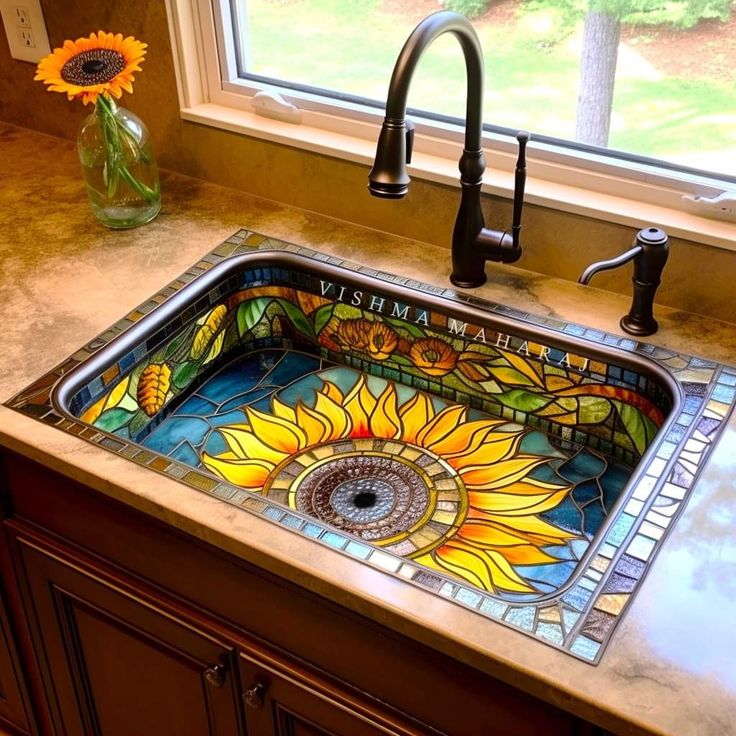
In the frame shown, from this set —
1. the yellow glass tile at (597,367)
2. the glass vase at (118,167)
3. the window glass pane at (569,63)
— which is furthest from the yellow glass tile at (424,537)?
the glass vase at (118,167)

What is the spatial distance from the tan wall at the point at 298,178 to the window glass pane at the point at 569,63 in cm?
13

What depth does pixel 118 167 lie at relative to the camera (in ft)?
4.94

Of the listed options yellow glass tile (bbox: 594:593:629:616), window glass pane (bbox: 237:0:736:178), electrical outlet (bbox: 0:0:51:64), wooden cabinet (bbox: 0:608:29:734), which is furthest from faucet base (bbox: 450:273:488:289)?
electrical outlet (bbox: 0:0:51:64)

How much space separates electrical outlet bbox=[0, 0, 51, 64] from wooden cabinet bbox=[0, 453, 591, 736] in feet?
3.05

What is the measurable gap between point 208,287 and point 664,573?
0.80 m

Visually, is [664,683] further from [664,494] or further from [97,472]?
[97,472]

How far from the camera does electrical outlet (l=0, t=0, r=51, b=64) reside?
175cm

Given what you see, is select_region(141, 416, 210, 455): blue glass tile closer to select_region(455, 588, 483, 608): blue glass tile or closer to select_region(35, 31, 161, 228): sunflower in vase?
select_region(35, 31, 161, 228): sunflower in vase

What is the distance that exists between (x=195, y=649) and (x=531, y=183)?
83 cm

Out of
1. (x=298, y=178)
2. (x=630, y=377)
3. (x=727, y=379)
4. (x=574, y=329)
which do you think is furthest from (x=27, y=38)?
(x=727, y=379)

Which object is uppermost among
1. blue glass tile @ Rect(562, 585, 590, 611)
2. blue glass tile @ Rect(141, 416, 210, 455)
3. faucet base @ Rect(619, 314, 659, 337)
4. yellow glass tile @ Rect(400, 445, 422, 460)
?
faucet base @ Rect(619, 314, 659, 337)

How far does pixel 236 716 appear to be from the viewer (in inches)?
48.0

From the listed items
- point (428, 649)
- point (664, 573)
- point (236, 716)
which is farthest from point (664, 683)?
point (236, 716)

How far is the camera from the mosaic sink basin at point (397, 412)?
3.73 ft
